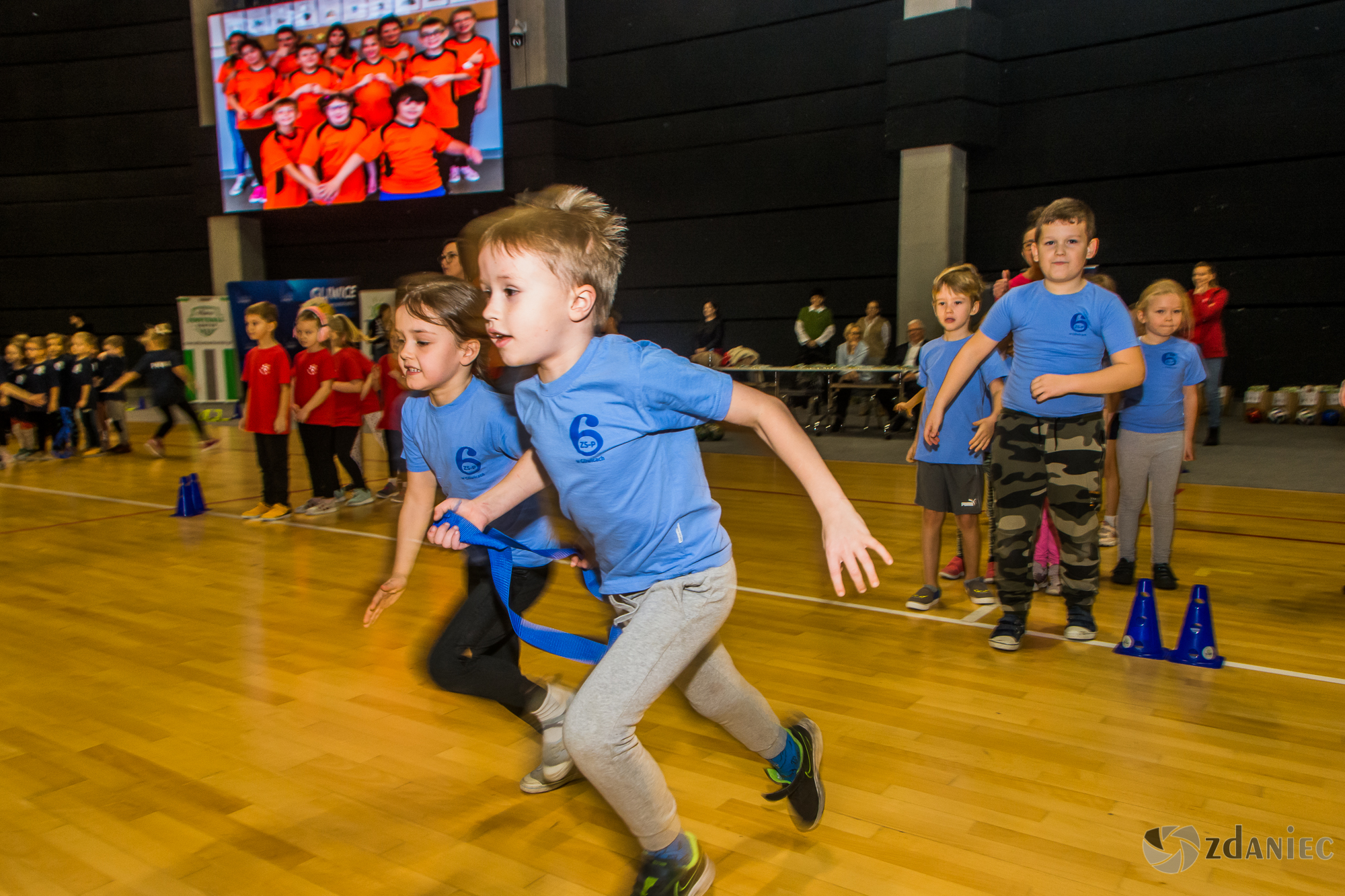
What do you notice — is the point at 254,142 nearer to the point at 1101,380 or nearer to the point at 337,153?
the point at 337,153

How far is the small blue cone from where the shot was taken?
3.33m

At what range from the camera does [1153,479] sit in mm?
4266

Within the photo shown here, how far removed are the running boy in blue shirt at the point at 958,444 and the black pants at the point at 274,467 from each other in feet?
14.5

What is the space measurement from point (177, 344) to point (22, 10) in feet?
20.8

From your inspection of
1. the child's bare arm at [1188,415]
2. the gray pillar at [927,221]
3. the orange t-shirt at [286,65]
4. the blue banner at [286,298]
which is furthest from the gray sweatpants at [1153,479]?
the orange t-shirt at [286,65]

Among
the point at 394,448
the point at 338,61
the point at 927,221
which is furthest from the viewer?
the point at 338,61

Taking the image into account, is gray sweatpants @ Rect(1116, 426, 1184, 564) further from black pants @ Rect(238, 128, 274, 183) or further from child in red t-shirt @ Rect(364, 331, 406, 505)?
black pants @ Rect(238, 128, 274, 183)

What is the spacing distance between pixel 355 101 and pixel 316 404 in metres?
9.16

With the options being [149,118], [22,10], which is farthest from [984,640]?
[22,10]

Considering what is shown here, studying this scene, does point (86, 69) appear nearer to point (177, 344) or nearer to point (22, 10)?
point (22, 10)

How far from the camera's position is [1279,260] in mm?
9672

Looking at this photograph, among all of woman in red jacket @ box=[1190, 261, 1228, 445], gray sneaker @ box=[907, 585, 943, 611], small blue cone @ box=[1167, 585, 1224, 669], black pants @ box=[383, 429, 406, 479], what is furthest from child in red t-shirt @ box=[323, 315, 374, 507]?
woman in red jacket @ box=[1190, 261, 1228, 445]

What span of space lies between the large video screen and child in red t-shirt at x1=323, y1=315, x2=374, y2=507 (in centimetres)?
716

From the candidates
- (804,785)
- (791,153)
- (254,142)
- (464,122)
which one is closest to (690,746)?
(804,785)
